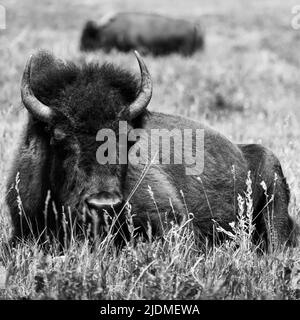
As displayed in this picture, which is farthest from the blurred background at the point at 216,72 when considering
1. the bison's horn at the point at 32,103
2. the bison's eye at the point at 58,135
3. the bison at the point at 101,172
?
the bison's eye at the point at 58,135

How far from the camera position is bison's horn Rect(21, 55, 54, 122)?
219 inches

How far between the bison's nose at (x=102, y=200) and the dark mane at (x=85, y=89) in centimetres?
67

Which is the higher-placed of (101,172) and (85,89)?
(85,89)

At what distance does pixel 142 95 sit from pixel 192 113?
636 cm

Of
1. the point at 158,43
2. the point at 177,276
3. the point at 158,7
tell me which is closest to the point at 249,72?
the point at 158,43

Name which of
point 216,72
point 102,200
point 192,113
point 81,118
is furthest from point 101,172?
point 216,72

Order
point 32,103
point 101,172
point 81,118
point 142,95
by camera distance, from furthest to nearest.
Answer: point 142,95 → point 32,103 → point 81,118 → point 101,172

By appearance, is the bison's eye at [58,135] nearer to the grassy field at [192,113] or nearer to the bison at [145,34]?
the grassy field at [192,113]

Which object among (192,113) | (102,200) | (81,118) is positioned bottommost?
(102,200)

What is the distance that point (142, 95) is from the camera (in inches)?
234

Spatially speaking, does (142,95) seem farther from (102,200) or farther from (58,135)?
(102,200)

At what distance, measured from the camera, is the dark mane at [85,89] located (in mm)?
5484

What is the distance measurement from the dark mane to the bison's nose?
0.67 m
